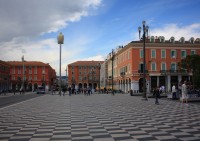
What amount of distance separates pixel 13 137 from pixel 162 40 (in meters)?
68.7

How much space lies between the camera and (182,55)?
241 ft

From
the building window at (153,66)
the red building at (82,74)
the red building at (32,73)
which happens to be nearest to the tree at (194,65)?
the building window at (153,66)

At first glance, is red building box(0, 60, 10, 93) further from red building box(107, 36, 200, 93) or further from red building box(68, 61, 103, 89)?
red building box(107, 36, 200, 93)

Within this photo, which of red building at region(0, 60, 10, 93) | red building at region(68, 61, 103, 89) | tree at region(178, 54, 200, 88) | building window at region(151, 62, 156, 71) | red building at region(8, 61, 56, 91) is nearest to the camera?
tree at region(178, 54, 200, 88)

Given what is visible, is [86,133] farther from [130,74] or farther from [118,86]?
[118,86]

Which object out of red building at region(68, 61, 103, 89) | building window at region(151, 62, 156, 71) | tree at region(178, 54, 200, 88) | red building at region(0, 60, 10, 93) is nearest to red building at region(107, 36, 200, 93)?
building window at region(151, 62, 156, 71)

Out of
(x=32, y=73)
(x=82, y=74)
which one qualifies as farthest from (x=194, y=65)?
(x=82, y=74)

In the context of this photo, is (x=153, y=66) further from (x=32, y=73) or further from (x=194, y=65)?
(x=32, y=73)

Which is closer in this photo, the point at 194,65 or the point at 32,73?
the point at 194,65

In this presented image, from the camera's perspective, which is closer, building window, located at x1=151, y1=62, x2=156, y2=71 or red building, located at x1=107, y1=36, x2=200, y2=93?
red building, located at x1=107, y1=36, x2=200, y2=93

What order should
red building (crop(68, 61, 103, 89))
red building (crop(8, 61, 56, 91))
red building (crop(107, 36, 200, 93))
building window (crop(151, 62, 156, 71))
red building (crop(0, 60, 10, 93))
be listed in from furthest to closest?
1. red building (crop(68, 61, 103, 89))
2. red building (crop(8, 61, 56, 91))
3. red building (crop(0, 60, 10, 93))
4. building window (crop(151, 62, 156, 71))
5. red building (crop(107, 36, 200, 93))

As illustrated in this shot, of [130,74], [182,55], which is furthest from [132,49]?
[182,55]

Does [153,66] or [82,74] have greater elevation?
[82,74]

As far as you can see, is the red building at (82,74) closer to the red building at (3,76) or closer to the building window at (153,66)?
the red building at (3,76)
